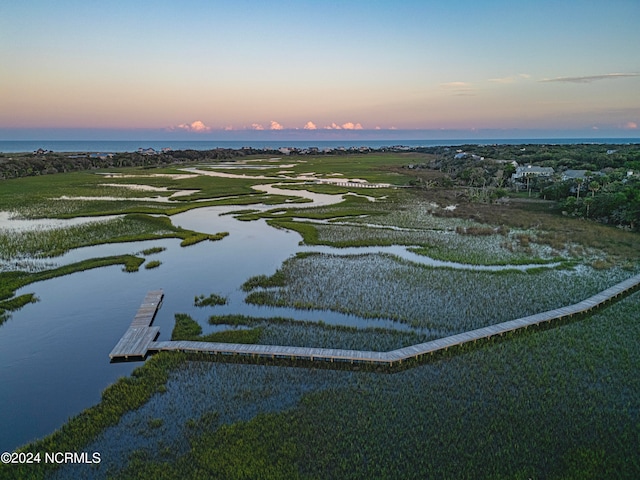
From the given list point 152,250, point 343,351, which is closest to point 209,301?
point 343,351

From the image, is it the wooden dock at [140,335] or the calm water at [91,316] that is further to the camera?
the wooden dock at [140,335]

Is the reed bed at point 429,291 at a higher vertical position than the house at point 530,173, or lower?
lower

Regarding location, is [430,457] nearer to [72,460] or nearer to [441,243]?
[72,460]

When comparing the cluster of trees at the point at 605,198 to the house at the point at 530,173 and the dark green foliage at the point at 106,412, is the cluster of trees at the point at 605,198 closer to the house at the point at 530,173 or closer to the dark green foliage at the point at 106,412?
the house at the point at 530,173

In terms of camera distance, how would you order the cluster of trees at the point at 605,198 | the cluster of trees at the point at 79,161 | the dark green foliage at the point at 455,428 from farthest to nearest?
the cluster of trees at the point at 79,161
the cluster of trees at the point at 605,198
the dark green foliage at the point at 455,428

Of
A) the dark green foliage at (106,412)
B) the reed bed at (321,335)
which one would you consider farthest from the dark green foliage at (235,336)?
the dark green foliage at (106,412)

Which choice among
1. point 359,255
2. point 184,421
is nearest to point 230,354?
Answer: point 184,421
